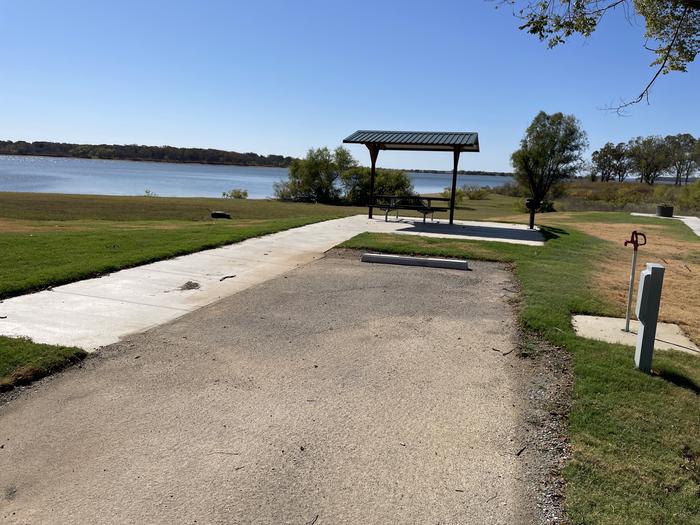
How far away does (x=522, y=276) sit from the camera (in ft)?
29.7

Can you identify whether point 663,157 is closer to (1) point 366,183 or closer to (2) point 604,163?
(2) point 604,163

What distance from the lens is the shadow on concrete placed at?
47.2 ft

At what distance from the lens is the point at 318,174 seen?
4862 centimetres

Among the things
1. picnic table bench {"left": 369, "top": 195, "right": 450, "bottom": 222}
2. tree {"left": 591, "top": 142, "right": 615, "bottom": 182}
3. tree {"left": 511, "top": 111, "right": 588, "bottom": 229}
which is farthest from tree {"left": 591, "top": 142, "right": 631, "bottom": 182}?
picnic table bench {"left": 369, "top": 195, "right": 450, "bottom": 222}

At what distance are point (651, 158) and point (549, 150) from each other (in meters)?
44.2

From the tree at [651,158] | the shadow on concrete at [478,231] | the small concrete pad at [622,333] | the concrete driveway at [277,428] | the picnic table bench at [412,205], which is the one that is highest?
the tree at [651,158]

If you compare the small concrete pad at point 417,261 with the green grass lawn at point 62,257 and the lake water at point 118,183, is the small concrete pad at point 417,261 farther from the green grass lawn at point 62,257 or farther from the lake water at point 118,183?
the lake water at point 118,183

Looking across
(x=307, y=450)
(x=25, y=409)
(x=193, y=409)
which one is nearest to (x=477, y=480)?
(x=307, y=450)

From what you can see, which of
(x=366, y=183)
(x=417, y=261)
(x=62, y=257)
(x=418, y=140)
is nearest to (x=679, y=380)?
(x=417, y=261)

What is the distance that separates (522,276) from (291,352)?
5221 mm

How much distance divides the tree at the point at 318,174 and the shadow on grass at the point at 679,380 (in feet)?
144

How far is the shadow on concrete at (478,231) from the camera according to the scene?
1440 cm

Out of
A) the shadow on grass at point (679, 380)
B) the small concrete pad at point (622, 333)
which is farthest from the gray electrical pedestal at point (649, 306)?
the small concrete pad at point (622, 333)

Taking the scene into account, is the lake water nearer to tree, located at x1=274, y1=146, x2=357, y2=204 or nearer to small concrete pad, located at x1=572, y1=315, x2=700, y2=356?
tree, located at x1=274, y1=146, x2=357, y2=204
